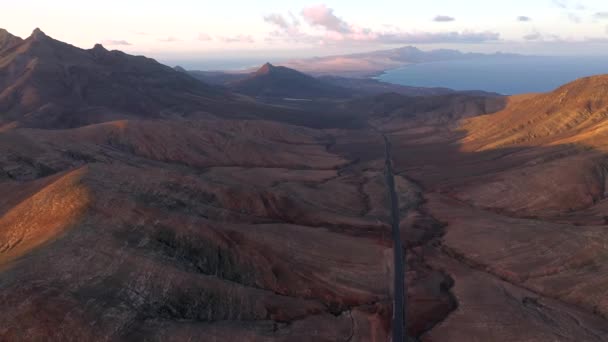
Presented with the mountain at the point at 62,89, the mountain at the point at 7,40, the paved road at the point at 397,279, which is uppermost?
the mountain at the point at 7,40

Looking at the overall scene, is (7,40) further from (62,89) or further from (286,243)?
(286,243)

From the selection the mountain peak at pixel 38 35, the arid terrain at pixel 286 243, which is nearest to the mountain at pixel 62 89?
the mountain peak at pixel 38 35

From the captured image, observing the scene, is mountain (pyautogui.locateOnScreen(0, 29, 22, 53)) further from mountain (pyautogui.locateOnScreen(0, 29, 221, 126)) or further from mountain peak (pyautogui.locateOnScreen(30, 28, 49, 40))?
mountain peak (pyautogui.locateOnScreen(30, 28, 49, 40))

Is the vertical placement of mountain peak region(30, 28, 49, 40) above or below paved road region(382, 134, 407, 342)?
above

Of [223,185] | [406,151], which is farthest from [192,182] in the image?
[406,151]

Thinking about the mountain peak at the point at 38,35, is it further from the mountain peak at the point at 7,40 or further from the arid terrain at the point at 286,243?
the arid terrain at the point at 286,243

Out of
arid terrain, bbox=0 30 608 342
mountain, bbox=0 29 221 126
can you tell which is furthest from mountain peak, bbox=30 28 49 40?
arid terrain, bbox=0 30 608 342
